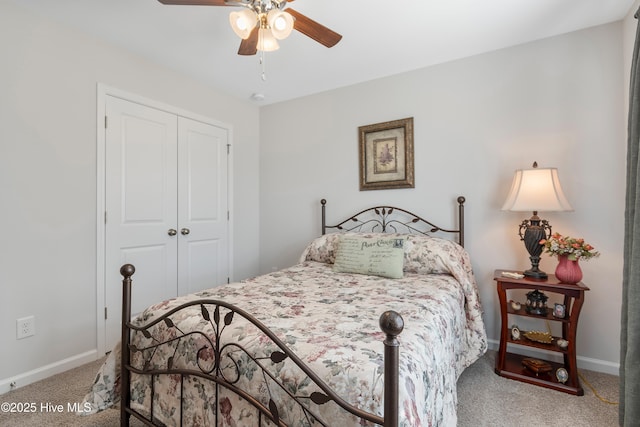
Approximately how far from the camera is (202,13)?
2127mm

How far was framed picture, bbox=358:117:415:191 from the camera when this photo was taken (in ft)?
9.69

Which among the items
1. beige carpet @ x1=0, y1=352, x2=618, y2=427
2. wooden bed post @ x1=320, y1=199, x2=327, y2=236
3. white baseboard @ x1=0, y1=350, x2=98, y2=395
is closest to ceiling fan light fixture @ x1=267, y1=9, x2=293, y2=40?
wooden bed post @ x1=320, y1=199, x2=327, y2=236

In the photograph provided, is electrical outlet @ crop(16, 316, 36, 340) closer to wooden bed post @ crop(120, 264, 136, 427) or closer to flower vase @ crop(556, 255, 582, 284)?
wooden bed post @ crop(120, 264, 136, 427)

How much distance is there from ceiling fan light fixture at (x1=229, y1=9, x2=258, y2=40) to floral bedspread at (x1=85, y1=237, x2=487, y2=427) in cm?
143

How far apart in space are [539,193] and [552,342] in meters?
1.02

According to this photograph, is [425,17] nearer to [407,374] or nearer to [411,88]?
[411,88]

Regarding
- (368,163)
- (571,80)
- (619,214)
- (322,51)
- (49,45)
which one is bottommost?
(619,214)

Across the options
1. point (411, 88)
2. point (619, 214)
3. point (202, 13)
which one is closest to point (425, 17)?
point (411, 88)

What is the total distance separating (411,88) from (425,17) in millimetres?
831

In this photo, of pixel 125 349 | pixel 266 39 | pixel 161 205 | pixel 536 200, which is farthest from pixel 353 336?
pixel 161 205

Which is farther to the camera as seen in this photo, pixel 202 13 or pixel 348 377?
pixel 202 13

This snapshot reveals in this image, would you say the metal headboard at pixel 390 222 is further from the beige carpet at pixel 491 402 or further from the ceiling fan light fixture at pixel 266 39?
the ceiling fan light fixture at pixel 266 39

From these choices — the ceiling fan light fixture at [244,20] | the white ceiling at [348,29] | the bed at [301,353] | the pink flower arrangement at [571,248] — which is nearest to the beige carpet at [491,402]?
the bed at [301,353]

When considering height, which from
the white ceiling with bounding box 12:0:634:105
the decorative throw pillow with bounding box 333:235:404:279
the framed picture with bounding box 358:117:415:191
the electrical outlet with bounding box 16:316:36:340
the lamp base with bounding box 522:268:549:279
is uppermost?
the white ceiling with bounding box 12:0:634:105
